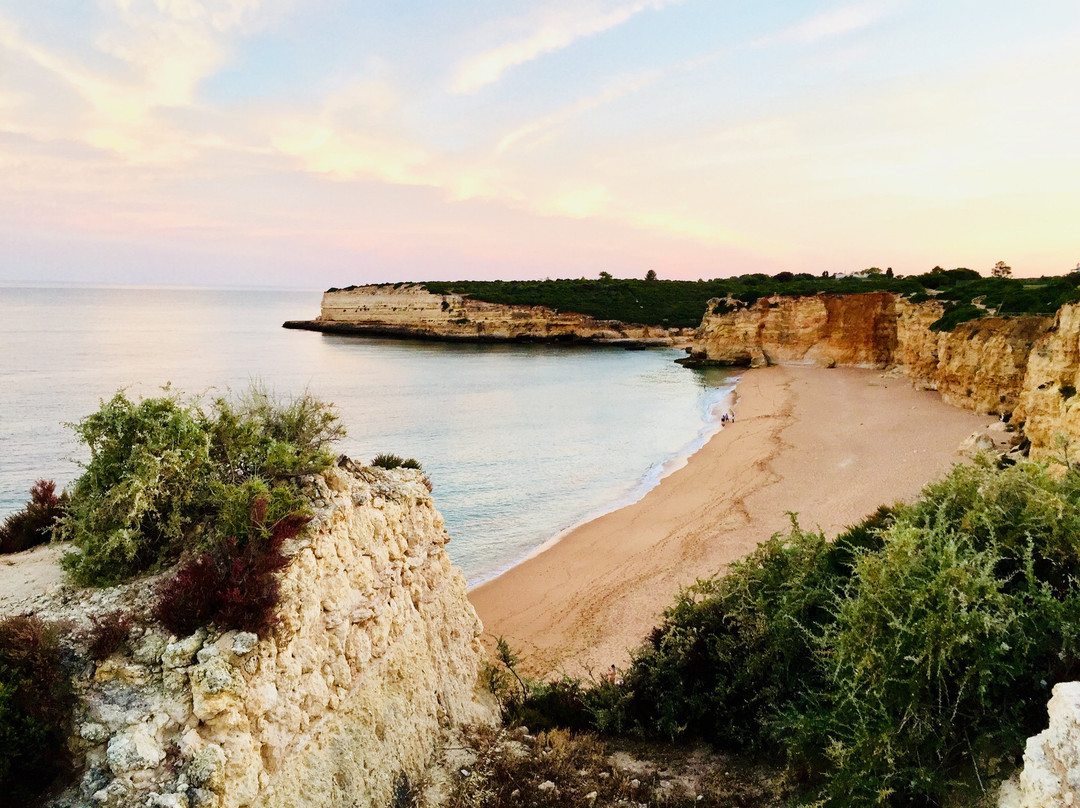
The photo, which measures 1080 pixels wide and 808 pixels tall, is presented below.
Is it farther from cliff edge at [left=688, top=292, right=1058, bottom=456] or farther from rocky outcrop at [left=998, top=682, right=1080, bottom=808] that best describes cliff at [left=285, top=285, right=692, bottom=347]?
rocky outcrop at [left=998, top=682, right=1080, bottom=808]

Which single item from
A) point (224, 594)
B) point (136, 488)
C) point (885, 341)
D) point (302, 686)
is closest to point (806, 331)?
point (885, 341)

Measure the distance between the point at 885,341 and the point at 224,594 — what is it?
50.3 metres

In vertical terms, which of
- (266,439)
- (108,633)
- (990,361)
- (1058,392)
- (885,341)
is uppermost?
(885,341)

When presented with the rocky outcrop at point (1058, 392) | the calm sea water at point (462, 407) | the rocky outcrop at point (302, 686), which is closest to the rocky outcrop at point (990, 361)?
the rocky outcrop at point (1058, 392)

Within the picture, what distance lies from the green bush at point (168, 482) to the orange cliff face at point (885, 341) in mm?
23237

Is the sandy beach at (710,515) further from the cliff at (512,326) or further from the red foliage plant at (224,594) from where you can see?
the cliff at (512,326)

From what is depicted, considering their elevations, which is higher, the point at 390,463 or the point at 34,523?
the point at 390,463

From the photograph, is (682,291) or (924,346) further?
(682,291)

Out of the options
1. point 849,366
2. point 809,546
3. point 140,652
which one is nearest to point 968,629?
point 809,546

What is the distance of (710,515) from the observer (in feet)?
58.4

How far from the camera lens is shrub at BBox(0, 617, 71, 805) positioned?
12.7ft

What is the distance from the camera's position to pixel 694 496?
19938 mm

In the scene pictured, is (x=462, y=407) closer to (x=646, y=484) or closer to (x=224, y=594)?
(x=646, y=484)

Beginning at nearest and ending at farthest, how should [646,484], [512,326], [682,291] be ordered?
[646,484] → [512,326] → [682,291]
